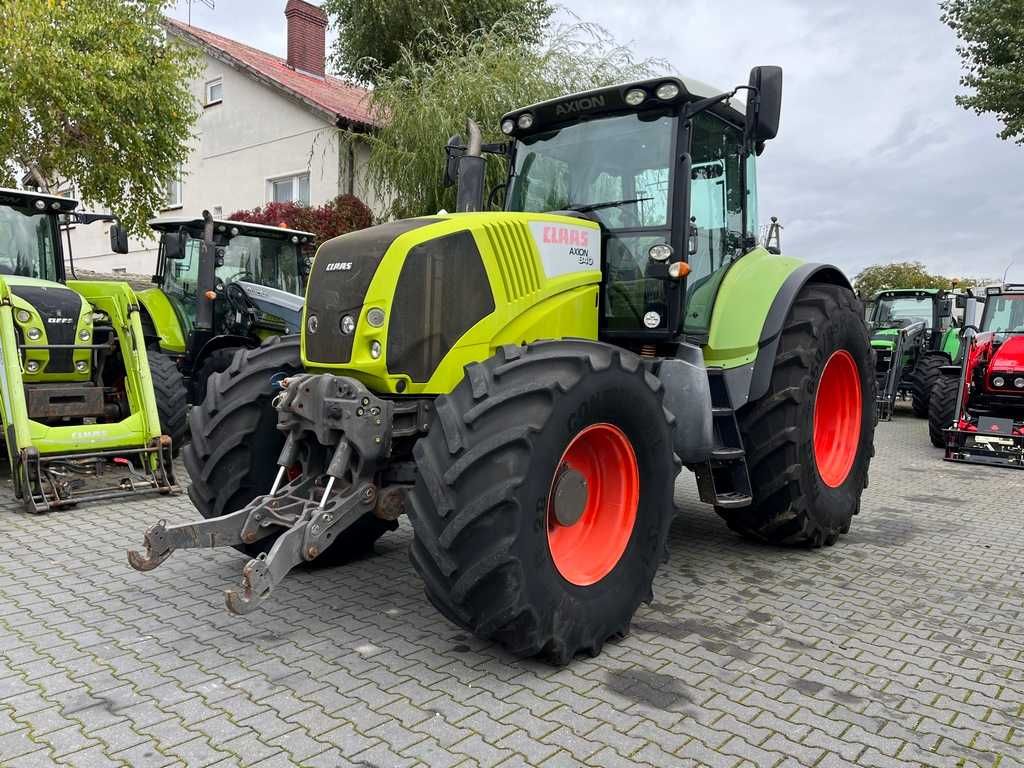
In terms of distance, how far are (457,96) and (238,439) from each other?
11243mm

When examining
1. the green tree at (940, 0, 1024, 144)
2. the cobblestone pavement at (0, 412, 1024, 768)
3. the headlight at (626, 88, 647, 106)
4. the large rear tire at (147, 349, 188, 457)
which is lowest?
the cobblestone pavement at (0, 412, 1024, 768)

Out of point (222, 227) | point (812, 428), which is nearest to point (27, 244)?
point (222, 227)

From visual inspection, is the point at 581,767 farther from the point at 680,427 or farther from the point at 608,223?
the point at 608,223

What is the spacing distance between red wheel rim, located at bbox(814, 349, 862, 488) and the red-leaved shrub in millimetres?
11752

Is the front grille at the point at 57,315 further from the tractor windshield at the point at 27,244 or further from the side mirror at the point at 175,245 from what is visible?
the side mirror at the point at 175,245

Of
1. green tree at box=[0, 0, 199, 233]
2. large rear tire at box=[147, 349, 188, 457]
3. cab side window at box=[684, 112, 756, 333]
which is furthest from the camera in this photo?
green tree at box=[0, 0, 199, 233]

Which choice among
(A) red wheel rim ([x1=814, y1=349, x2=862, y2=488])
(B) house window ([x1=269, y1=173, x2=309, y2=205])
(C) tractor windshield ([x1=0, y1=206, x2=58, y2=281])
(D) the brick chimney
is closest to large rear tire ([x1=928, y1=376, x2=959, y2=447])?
(A) red wheel rim ([x1=814, y1=349, x2=862, y2=488])

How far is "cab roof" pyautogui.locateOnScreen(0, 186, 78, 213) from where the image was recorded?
736 cm

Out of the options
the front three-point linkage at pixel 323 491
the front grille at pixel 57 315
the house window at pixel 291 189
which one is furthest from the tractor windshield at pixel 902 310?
the front three-point linkage at pixel 323 491

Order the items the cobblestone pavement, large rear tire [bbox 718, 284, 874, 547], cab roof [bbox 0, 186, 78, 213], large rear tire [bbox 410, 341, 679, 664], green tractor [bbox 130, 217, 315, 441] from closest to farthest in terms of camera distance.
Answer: the cobblestone pavement < large rear tire [bbox 410, 341, 679, 664] < large rear tire [bbox 718, 284, 874, 547] < cab roof [bbox 0, 186, 78, 213] < green tractor [bbox 130, 217, 315, 441]

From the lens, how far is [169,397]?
7277 mm

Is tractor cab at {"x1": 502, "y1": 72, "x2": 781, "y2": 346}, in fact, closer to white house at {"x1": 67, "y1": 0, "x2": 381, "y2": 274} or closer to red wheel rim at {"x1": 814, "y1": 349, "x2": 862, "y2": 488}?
red wheel rim at {"x1": 814, "y1": 349, "x2": 862, "y2": 488}

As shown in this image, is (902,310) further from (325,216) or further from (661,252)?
(661,252)

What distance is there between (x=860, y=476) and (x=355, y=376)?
12.4 feet
